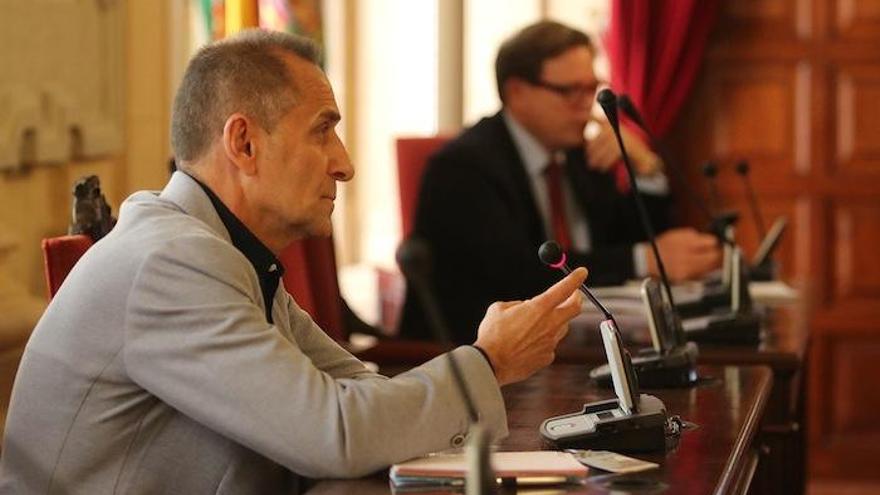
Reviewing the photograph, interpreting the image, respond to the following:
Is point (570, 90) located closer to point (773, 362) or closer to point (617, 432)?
point (773, 362)

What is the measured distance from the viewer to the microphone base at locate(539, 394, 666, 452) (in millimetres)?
2070

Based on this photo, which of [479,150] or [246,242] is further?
[479,150]

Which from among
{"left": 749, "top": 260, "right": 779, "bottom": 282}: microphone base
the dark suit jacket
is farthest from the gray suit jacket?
{"left": 749, "top": 260, "right": 779, "bottom": 282}: microphone base

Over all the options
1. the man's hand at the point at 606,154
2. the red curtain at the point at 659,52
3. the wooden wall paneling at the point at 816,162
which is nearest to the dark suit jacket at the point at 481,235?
the man's hand at the point at 606,154

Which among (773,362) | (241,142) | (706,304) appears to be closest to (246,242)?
(241,142)

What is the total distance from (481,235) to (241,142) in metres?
2.13

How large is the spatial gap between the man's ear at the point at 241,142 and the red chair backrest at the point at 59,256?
16.0 inches

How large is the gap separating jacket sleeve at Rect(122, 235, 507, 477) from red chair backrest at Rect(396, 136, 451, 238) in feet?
8.94

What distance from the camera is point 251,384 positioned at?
184cm

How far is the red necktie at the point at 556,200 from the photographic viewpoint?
4.48 meters

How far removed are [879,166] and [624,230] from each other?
4.71 ft

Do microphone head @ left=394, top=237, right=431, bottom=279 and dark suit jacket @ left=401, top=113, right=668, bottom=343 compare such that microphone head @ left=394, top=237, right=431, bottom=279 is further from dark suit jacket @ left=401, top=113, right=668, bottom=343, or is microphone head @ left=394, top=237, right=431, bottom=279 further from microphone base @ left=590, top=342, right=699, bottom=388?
dark suit jacket @ left=401, top=113, right=668, bottom=343

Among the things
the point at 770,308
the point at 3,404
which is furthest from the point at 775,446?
the point at 3,404

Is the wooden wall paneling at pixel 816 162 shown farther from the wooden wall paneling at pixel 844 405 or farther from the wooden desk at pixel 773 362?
the wooden desk at pixel 773 362
